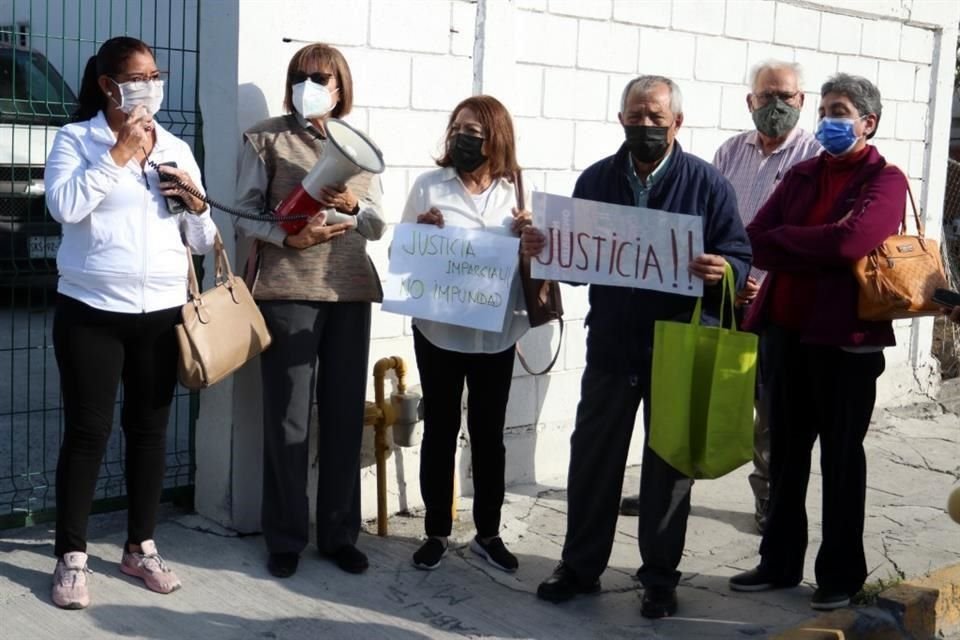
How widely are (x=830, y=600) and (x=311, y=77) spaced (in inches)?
110

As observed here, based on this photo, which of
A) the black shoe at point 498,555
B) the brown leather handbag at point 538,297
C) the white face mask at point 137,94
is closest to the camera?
the white face mask at point 137,94

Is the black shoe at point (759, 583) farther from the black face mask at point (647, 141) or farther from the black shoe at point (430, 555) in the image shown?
the black face mask at point (647, 141)

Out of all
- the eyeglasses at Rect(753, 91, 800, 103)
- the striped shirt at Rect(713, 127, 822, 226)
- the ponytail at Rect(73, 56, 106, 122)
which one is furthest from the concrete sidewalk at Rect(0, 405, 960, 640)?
the eyeglasses at Rect(753, 91, 800, 103)

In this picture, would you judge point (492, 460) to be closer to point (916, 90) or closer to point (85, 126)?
point (85, 126)

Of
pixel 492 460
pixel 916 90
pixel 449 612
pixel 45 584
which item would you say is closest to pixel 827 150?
pixel 492 460

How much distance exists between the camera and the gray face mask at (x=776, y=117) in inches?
227

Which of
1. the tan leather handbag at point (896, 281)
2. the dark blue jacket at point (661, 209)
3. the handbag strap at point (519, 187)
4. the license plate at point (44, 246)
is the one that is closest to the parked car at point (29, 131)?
the license plate at point (44, 246)

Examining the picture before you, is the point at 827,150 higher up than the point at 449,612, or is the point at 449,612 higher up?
the point at 827,150

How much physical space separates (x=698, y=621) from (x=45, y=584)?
2406mm

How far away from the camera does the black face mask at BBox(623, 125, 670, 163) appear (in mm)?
4645

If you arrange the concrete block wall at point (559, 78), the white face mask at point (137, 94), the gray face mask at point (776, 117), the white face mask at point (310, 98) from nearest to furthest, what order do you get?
1. the white face mask at point (137, 94)
2. the white face mask at point (310, 98)
3. the concrete block wall at point (559, 78)
4. the gray face mask at point (776, 117)

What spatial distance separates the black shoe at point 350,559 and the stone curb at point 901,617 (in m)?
1.62

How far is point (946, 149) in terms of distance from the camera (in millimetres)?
8922

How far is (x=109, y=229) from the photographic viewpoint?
4461 mm
